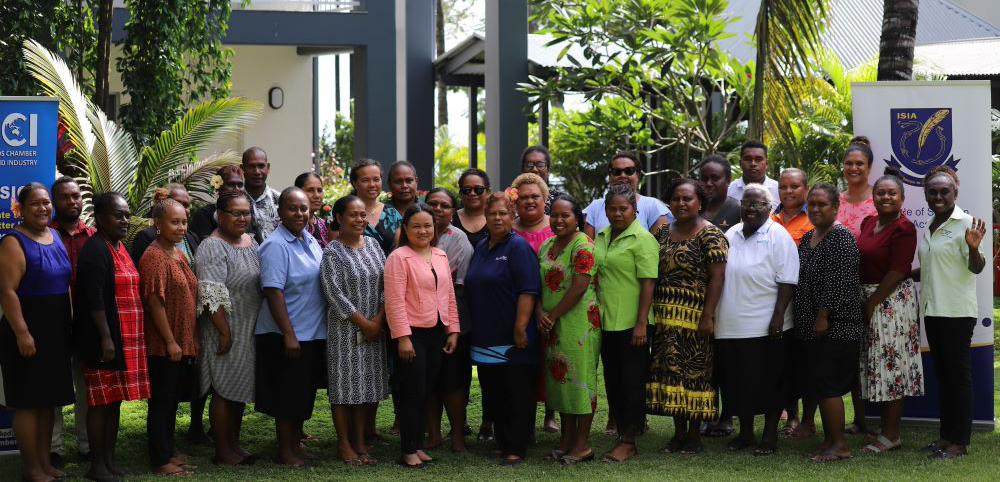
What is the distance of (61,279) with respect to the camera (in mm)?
5691

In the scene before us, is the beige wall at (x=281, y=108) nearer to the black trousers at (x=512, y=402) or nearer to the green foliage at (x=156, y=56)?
the green foliage at (x=156, y=56)

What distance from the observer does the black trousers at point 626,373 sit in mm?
6340

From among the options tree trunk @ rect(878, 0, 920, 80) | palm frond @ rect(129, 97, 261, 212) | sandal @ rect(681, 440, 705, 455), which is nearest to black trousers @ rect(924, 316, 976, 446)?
sandal @ rect(681, 440, 705, 455)

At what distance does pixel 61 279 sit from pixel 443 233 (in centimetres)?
226

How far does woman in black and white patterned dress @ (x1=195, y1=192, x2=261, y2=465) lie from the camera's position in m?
6.11

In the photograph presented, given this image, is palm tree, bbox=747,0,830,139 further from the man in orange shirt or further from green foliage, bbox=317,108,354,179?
green foliage, bbox=317,108,354,179

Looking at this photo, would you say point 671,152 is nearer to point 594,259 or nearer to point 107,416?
point 594,259

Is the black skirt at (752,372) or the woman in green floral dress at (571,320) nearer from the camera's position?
the woman in green floral dress at (571,320)

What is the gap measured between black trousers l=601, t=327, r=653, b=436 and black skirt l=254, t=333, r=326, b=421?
5.88 feet

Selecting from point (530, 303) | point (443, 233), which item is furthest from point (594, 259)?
point (443, 233)

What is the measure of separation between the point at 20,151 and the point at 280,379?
216 centimetres

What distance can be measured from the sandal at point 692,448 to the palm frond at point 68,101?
507cm

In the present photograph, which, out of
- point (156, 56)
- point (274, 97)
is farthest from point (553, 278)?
point (274, 97)

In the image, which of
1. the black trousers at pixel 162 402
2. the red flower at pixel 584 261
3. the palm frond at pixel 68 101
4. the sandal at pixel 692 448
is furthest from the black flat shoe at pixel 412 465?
the palm frond at pixel 68 101
